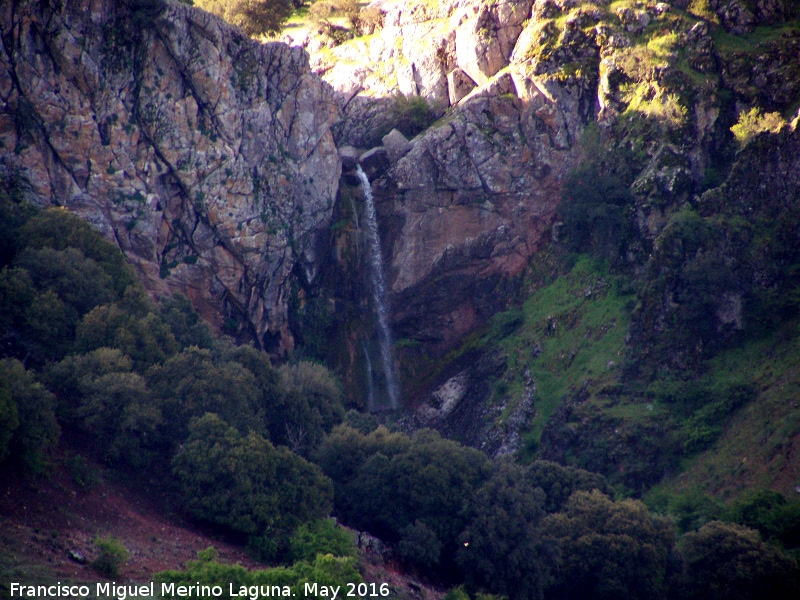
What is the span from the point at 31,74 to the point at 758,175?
52.2 metres

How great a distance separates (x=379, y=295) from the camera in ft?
205

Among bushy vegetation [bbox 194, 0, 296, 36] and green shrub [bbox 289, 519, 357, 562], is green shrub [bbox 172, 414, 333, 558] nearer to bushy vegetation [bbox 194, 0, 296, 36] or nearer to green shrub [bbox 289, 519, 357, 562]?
green shrub [bbox 289, 519, 357, 562]

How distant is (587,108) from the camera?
61.0 m

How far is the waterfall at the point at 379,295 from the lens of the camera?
62281 millimetres

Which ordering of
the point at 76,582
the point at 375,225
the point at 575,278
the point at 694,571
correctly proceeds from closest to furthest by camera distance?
the point at 76,582 → the point at 694,571 → the point at 575,278 → the point at 375,225

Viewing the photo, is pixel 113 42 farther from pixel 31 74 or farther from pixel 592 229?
pixel 592 229

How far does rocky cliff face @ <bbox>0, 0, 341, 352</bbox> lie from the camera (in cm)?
4500

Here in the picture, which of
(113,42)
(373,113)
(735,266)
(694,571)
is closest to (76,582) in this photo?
(694,571)

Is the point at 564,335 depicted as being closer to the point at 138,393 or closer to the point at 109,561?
the point at 138,393

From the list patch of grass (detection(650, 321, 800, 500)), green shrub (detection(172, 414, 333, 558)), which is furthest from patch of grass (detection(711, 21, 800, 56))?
green shrub (detection(172, 414, 333, 558))

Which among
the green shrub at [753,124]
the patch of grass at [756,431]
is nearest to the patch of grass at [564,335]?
the patch of grass at [756,431]

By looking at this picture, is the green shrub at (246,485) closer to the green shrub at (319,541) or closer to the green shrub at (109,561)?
the green shrub at (319,541)

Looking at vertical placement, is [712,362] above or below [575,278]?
below

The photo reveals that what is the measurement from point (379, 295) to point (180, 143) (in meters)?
22.0
